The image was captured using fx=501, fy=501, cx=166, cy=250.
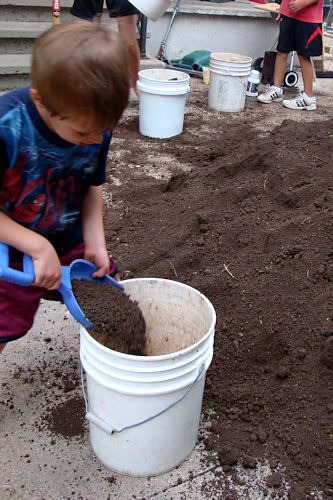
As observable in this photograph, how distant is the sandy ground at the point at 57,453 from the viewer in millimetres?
1828

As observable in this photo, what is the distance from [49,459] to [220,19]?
7.34m

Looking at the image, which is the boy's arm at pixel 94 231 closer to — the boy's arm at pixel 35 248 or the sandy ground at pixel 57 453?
the boy's arm at pixel 35 248

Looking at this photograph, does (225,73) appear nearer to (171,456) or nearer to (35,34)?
(35,34)

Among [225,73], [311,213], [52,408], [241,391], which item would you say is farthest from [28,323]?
[225,73]

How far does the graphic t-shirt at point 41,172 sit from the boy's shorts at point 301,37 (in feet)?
16.0

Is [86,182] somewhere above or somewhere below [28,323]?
above

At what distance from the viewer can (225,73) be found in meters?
5.83

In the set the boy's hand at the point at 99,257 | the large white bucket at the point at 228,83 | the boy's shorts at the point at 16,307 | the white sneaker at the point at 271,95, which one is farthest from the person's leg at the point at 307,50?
the boy's shorts at the point at 16,307

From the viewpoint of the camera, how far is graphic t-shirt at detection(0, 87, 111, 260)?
1601 mm

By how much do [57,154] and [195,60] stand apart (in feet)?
20.2

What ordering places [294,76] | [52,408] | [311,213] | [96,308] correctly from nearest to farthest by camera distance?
1. [96,308]
2. [52,408]
3. [311,213]
4. [294,76]

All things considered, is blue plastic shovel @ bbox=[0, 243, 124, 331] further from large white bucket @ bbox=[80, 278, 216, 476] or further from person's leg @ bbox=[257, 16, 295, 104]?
person's leg @ bbox=[257, 16, 295, 104]

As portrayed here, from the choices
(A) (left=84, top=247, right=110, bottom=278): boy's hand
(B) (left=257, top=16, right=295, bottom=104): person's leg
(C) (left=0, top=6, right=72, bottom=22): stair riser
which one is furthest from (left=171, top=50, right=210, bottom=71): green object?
(A) (left=84, top=247, right=110, bottom=278): boy's hand

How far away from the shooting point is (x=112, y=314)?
5.81 feet
